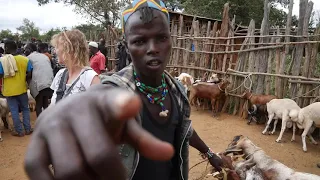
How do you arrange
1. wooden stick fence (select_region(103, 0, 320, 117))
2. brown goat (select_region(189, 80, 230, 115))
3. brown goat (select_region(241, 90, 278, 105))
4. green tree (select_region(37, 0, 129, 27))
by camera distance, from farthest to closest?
green tree (select_region(37, 0, 129, 27)) → brown goat (select_region(189, 80, 230, 115)) → brown goat (select_region(241, 90, 278, 105)) → wooden stick fence (select_region(103, 0, 320, 117))

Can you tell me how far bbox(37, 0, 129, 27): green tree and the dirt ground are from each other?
15.5 meters

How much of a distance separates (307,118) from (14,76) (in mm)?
5830

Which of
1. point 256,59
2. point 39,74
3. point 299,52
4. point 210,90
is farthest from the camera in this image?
point 210,90

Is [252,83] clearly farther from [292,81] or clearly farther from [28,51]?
[28,51]

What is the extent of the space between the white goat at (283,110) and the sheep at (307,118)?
80 millimetres

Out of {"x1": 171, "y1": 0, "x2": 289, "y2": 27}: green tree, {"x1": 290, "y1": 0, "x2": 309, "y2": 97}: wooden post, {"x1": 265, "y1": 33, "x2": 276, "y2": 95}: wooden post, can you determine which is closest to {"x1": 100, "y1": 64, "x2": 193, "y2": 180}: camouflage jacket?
{"x1": 290, "y1": 0, "x2": 309, "y2": 97}: wooden post

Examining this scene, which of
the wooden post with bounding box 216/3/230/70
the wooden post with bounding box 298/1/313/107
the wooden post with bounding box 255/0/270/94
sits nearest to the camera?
the wooden post with bounding box 298/1/313/107

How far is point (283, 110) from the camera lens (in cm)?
531

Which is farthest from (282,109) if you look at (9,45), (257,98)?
(9,45)

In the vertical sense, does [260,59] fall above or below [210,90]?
above

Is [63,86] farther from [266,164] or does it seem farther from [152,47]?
[266,164]

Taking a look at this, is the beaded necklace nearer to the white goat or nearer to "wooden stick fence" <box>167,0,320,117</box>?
the white goat

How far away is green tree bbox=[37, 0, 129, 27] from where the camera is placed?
20359mm

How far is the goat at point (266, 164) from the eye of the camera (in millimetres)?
2519
